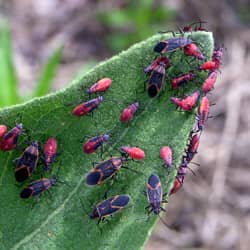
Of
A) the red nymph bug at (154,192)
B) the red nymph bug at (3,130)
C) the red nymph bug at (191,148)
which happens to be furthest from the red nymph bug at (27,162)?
the red nymph bug at (191,148)

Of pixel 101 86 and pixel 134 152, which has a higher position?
pixel 101 86

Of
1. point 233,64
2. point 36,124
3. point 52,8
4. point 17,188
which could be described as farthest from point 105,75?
point 52,8

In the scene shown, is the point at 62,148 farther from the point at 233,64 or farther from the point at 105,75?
the point at 233,64

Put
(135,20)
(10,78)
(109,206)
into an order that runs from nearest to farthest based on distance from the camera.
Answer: (109,206) → (10,78) → (135,20)

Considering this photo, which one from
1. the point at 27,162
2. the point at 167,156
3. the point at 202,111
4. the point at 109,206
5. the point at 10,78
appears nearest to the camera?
the point at 167,156

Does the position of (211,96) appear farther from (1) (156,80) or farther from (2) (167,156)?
(2) (167,156)

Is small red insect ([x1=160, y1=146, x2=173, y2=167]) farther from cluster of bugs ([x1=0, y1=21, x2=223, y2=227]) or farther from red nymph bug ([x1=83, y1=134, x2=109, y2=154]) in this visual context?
red nymph bug ([x1=83, y1=134, x2=109, y2=154])

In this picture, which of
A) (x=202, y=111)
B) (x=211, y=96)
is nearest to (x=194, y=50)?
(x=202, y=111)
